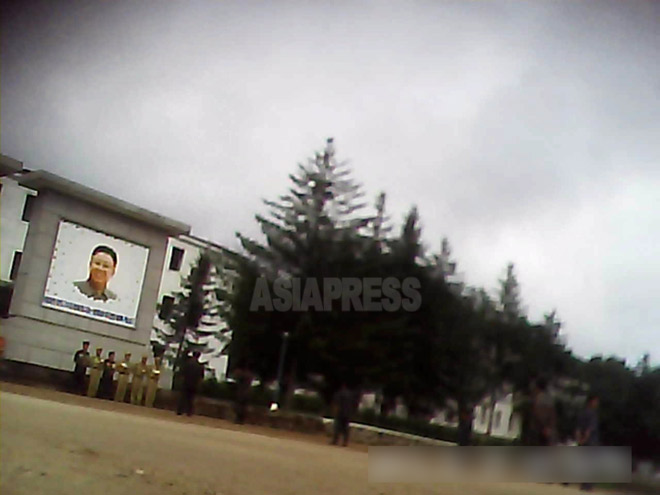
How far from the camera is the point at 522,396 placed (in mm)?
3439

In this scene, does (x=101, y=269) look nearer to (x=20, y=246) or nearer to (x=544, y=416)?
(x=20, y=246)

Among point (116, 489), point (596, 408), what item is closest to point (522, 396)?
point (596, 408)

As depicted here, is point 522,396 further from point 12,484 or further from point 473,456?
point 12,484

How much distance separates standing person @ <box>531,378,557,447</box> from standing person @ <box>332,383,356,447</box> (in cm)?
80

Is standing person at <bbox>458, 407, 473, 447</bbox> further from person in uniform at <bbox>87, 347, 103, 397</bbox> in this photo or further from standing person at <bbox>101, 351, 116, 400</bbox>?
person in uniform at <bbox>87, 347, 103, 397</bbox>

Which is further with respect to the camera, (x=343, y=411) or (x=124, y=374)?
(x=124, y=374)

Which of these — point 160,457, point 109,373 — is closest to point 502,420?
point 160,457

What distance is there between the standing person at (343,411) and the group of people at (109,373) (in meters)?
1.65

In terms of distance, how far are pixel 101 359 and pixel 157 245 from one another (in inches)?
34.2

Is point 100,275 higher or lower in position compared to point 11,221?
lower

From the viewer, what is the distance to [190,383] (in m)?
4.82

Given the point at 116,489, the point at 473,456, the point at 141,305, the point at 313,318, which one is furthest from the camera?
the point at 141,305

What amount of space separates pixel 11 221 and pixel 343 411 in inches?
117

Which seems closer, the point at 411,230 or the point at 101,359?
the point at 411,230
